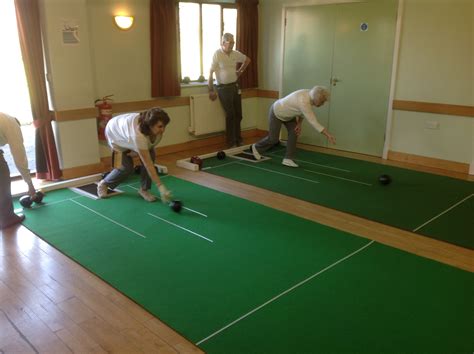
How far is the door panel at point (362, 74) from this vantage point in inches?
239

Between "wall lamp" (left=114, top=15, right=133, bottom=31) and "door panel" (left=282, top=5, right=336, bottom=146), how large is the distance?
2662mm

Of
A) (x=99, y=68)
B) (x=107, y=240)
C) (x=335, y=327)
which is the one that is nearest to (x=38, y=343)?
(x=107, y=240)

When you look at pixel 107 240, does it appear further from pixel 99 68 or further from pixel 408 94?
pixel 408 94

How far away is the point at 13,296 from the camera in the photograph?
9.53 ft

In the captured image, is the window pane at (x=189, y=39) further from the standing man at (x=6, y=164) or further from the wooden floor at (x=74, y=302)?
the wooden floor at (x=74, y=302)

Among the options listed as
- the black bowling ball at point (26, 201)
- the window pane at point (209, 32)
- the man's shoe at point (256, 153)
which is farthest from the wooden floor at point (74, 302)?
the window pane at point (209, 32)

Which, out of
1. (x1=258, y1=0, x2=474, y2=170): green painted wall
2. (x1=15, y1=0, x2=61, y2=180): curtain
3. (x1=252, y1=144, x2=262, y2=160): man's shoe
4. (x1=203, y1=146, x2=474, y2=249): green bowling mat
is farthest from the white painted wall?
(x1=15, y1=0, x2=61, y2=180): curtain

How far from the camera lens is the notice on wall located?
4961 mm

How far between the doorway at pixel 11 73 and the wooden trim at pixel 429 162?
16.0ft

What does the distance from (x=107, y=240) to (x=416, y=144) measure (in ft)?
14.5

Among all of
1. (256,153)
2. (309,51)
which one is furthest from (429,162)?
(309,51)

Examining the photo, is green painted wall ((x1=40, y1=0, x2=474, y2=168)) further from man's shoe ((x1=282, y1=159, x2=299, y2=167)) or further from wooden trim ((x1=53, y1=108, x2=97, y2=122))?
man's shoe ((x1=282, y1=159, x2=299, y2=167))

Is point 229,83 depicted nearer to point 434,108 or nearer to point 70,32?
point 70,32

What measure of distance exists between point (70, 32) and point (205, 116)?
2491 mm
